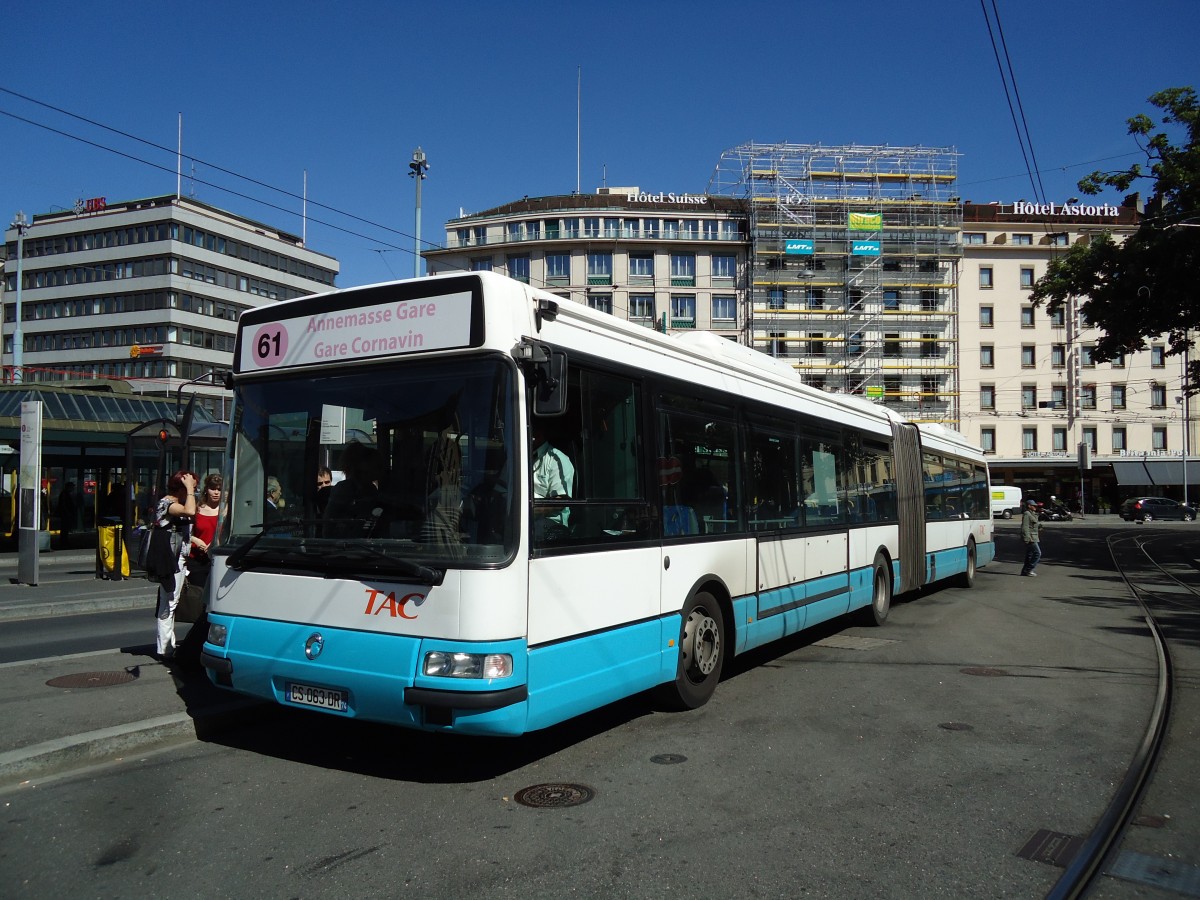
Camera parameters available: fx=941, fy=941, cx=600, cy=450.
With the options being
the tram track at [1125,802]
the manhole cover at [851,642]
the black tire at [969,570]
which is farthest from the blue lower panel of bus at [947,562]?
the manhole cover at [851,642]

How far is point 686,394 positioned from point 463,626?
318 centimetres

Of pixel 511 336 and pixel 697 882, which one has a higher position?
pixel 511 336

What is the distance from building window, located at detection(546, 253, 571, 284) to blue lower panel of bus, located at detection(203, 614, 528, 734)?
68.3 metres

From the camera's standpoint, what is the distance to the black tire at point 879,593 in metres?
12.5

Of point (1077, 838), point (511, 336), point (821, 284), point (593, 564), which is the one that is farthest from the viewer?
point (821, 284)

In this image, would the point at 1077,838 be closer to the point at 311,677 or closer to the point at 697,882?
the point at 697,882

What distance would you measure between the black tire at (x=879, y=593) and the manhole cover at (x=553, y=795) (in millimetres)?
7753

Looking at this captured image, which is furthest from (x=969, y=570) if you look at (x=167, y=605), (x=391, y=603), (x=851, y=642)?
(x=391, y=603)

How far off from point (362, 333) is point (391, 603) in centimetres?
173

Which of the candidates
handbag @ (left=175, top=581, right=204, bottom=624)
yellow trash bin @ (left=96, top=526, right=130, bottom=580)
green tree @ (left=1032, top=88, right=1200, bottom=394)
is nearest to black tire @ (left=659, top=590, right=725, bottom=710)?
handbag @ (left=175, top=581, right=204, bottom=624)

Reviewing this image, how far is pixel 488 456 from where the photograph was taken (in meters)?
5.33

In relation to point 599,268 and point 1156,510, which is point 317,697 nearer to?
point 1156,510

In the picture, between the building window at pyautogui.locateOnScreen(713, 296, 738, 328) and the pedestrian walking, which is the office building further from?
the pedestrian walking

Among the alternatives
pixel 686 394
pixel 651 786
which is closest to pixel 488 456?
pixel 651 786
